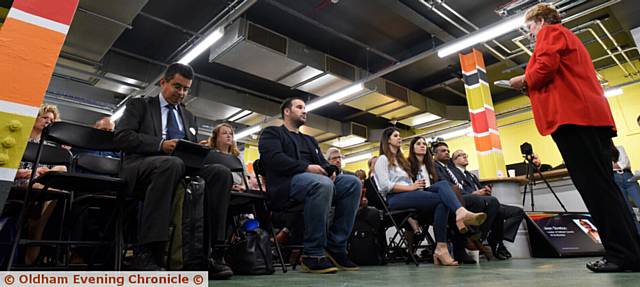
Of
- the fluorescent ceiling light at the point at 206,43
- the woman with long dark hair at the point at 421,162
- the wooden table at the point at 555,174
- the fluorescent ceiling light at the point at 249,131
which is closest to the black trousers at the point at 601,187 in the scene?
the woman with long dark hair at the point at 421,162

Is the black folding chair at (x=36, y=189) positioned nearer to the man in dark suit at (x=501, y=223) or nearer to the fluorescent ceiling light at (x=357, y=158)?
the man in dark suit at (x=501, y=223)

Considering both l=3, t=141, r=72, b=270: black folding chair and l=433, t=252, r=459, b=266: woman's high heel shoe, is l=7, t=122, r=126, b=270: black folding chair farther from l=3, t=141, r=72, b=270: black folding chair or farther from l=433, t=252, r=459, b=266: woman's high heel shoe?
l=433, t=252, r=459, b=266: woman's high heel shoe

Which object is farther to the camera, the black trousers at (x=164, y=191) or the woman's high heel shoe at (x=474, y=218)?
the woman's high heel shoe at (x=474, y=218)

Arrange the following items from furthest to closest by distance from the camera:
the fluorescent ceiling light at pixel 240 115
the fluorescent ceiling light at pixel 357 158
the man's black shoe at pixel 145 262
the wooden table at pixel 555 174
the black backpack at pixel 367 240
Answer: the fluorescent ceiling light at pixel 357 158 → the fluorescent ceiling light at pixel 240 115 → the wooden table at pixel 555 174 → the black backpack at pixel 367 240 → the man's black shoe at pixel 145 262

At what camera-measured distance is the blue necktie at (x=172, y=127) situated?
6.61ft

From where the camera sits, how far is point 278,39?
6086 mm

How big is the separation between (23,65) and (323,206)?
162cm

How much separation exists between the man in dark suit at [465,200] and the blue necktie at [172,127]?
7.02 ft

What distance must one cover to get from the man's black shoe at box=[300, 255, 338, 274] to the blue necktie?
38.5 inches

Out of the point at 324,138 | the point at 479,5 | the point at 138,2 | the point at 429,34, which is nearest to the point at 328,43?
the point at 429,34

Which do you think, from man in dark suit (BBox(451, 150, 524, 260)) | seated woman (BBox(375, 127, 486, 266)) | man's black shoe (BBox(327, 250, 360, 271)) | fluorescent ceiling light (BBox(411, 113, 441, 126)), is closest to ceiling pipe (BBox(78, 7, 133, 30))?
seated woman (BBox(375, 127, 486, 266))

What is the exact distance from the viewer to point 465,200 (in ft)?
10.3

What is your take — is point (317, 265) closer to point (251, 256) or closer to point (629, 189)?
point (251, 256)

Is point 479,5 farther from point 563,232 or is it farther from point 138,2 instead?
point 138,2
